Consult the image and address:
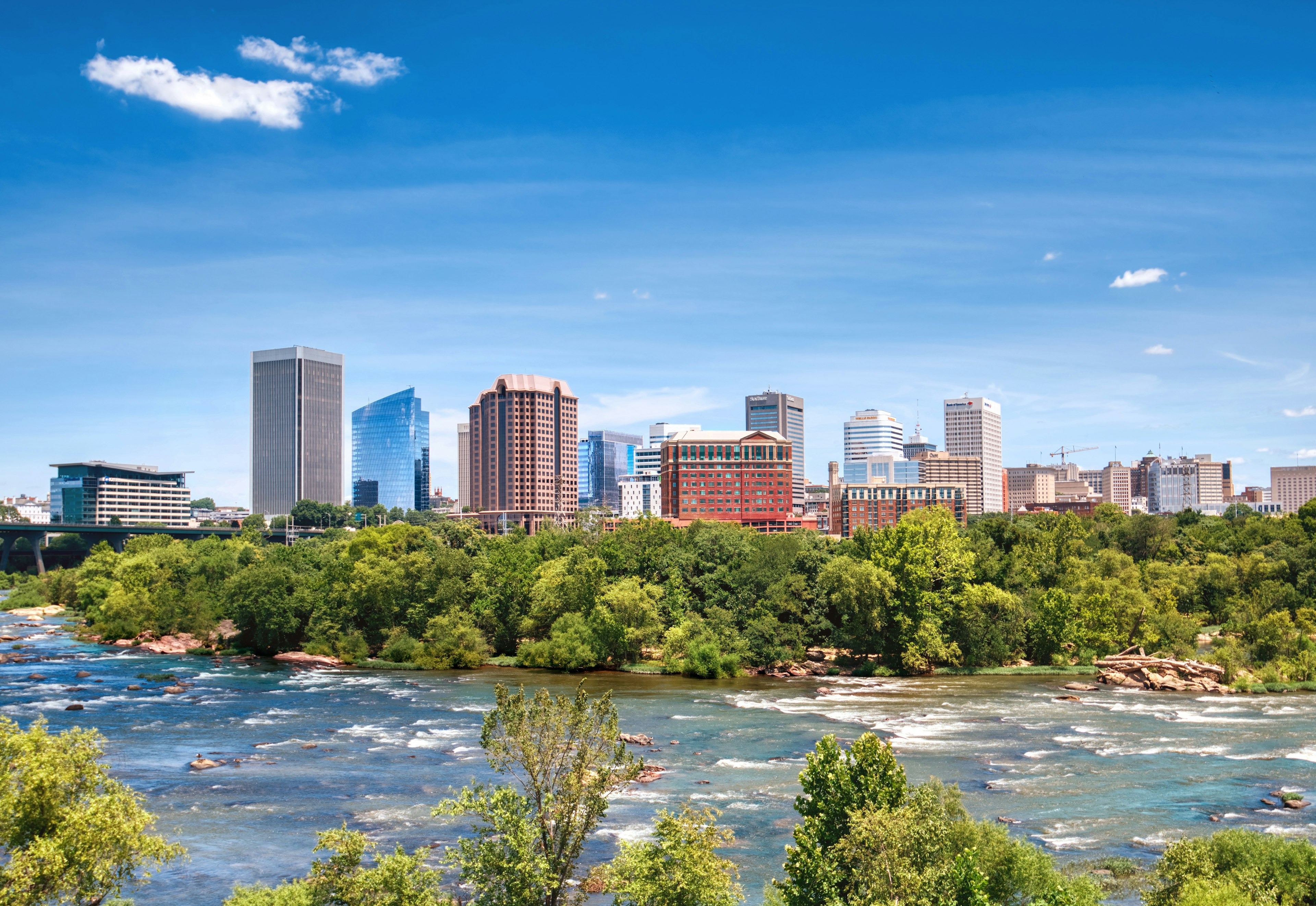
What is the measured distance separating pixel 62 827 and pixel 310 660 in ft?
288

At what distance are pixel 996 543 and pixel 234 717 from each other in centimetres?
9924

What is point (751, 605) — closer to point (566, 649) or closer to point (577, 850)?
point (566, 649)

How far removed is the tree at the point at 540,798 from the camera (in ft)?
97.2

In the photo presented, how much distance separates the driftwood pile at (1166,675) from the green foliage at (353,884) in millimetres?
81681

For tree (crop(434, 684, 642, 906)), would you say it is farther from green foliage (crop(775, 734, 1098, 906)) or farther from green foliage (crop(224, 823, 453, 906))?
green foliage (crop(775, 734, 1098, 906))

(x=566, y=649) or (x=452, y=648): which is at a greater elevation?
(x=566, y=649)

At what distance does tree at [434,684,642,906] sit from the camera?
97.2ft

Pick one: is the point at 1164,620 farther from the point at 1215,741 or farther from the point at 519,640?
the point at 519,640

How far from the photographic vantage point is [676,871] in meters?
30.1

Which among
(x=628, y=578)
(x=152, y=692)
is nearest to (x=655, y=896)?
(x=152, y=692)

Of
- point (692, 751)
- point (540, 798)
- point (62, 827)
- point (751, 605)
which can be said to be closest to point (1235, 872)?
point (540, 798)

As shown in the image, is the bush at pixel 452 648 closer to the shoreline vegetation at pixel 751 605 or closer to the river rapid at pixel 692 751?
the shoreline vegetation at pixel 751 605

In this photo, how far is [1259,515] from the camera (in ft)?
609

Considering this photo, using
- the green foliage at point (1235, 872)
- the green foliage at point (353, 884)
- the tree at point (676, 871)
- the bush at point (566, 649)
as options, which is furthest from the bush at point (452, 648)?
the green foliage at point (1235, 872)
